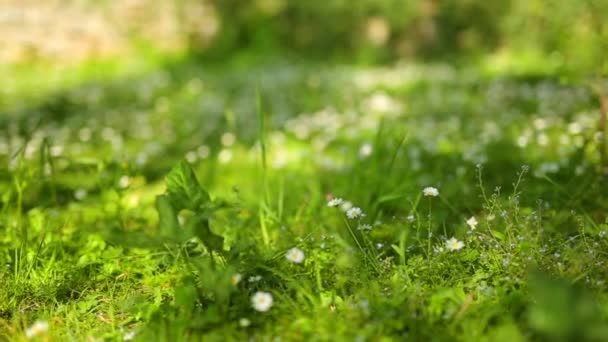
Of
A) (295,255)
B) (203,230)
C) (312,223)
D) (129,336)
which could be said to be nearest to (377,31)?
(312,223)

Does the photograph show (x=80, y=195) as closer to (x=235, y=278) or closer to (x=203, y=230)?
(x=203, y=230)

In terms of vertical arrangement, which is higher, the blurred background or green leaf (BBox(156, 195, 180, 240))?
green leaf (BBox(156, 195, 180, 240))

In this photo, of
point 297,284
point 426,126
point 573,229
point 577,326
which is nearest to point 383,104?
point 426,126

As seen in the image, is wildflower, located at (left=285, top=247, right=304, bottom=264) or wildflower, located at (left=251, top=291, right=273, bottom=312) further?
wildflower, located at (left=285, top=247, right=304, bottom=264)

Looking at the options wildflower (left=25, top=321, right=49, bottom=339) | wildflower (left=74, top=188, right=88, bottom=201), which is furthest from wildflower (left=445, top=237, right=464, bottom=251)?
wildflower (left=74, top=188, right=88, bottom=201)

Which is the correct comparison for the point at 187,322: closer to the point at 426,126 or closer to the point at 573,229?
the point at 573,229

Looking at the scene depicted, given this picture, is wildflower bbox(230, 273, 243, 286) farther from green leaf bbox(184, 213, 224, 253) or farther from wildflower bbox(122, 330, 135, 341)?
wildflower bbox(122, 330, 135, 341)
